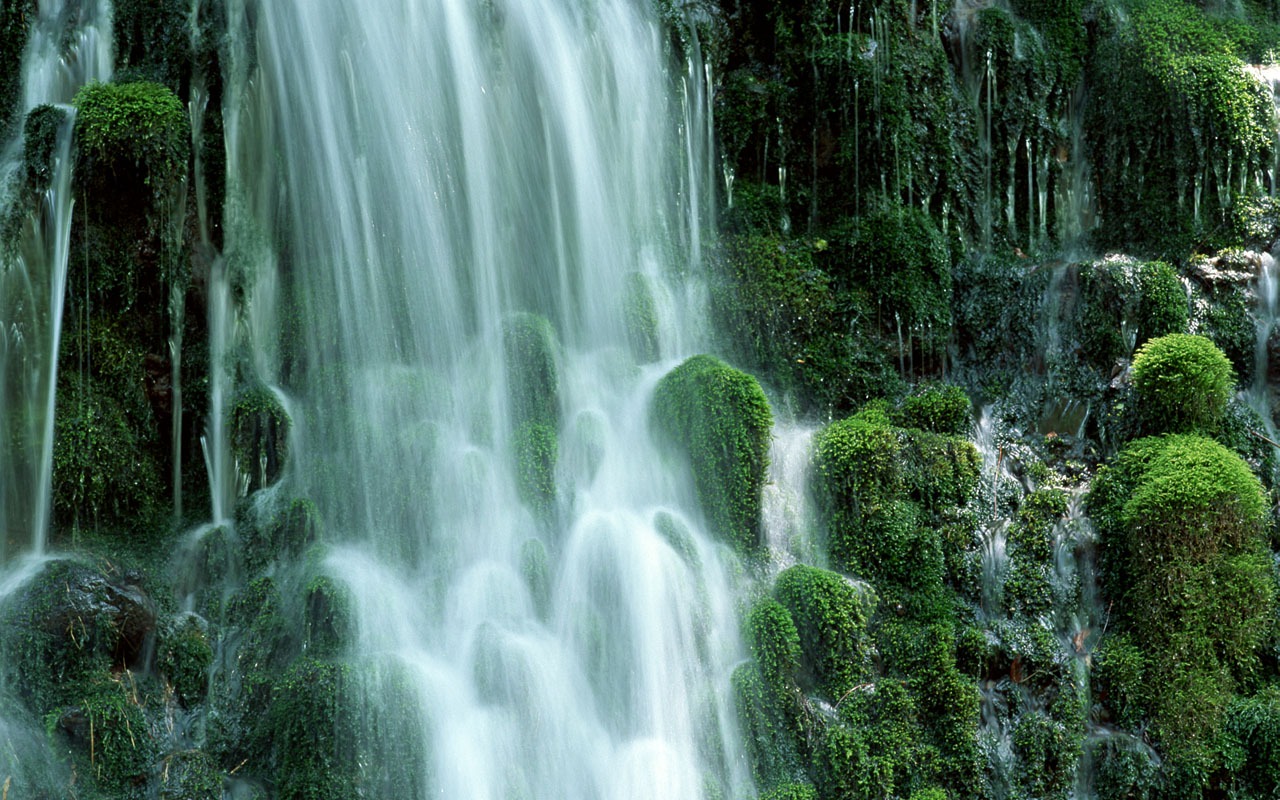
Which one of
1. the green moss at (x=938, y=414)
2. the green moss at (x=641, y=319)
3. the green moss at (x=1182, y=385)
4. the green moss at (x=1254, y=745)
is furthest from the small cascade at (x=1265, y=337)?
the green moss at (x=641, y=319)

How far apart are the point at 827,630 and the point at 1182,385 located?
12.0 feet

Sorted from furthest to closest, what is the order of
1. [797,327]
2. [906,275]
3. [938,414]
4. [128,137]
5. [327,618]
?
[906,275], [797,327], [938,414], [128,137], [327,618]

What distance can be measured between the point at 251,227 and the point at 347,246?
2.76ft

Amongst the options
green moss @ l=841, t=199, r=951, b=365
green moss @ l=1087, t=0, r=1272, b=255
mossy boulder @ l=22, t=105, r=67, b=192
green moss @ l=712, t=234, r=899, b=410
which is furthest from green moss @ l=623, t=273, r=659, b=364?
green moss @ l=1087, t=0, r=1272, b=255

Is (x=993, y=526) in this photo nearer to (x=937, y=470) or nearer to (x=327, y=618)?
(x=937, y=470)

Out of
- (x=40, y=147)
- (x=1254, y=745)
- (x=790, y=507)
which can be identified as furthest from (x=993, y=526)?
(x=40, y=147)

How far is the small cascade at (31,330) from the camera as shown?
876 cm

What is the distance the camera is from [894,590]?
8758mm

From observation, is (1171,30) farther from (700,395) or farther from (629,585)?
(629,585)

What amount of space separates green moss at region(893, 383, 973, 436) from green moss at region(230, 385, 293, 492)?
15.7ft

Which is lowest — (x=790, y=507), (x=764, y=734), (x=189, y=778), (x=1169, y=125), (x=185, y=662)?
(x=764, y=734)

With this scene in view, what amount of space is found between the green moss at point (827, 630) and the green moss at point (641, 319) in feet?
9.58

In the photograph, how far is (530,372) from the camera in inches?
382

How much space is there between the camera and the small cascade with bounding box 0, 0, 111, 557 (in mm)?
8758
